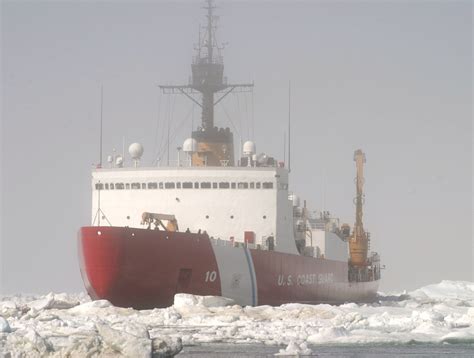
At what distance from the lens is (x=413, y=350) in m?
30.7

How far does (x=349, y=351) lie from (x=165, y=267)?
8.58m

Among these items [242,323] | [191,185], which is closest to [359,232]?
[191,185]

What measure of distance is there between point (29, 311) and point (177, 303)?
14.7 feet

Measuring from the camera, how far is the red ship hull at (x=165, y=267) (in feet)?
120

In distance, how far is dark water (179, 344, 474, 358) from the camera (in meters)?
28.8

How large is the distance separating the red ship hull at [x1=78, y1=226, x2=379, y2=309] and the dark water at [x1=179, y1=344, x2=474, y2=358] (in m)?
6.87

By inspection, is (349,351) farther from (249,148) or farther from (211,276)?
(249,148)

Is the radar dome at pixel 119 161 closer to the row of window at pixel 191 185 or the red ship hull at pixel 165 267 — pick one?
the row of window at pixel 191 185

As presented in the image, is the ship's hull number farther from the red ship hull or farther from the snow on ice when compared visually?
the snow on ice

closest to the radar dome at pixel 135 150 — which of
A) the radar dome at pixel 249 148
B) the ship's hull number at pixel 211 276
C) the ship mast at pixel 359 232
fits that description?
the radar dome at pixel 249 148

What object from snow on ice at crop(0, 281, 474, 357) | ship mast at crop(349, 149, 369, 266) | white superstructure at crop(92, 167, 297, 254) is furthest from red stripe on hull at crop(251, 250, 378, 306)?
ship mast at crop(349, 149, 369, 266)

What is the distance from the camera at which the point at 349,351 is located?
3016 cm

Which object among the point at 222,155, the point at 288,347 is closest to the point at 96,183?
the point at 222,155

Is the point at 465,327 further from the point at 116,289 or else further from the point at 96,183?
the point at 96,183
